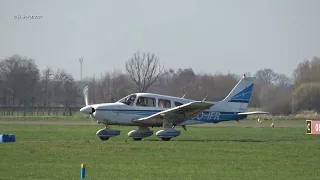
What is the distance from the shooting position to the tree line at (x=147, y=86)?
188 feet

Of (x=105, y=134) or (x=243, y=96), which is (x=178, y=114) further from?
(x=243, y=96)

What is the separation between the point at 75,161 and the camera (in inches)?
883

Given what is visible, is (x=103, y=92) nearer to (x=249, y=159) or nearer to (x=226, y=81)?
(x=226, y=81)

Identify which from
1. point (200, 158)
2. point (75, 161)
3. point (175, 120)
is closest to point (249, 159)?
point (200, 158)

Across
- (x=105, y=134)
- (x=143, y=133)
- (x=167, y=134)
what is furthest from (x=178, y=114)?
(x=105, y=134)

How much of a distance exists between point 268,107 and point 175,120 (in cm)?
2162

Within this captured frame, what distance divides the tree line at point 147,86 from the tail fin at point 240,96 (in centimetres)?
1738

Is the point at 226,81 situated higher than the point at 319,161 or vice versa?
the point at 226,81

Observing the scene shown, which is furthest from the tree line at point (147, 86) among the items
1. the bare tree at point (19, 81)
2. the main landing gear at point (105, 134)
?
the main landing gear at point (105, 134)

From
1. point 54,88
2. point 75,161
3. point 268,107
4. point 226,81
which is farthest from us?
point 54,88

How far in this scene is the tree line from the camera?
57281 mm

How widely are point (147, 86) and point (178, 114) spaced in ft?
193

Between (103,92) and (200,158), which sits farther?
(103,92)

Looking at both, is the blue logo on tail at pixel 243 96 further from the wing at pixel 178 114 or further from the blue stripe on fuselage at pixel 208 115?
the wing at pixel 178 114
